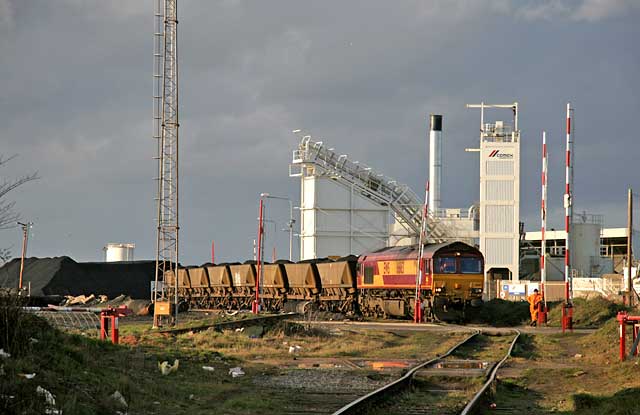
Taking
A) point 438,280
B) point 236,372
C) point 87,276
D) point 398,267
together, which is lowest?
point 236,372

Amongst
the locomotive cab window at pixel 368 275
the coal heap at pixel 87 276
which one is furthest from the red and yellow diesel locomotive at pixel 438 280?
the coal heap at pixel 87 276

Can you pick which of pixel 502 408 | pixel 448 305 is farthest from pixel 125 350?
pixel 448 305

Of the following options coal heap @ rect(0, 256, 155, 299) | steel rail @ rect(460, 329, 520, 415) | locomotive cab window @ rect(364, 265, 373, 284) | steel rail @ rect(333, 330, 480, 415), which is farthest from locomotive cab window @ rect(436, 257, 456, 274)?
coal heap @ rect(0, 256, 155, 299)

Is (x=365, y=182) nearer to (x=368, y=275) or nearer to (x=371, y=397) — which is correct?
(x=368, y=275)

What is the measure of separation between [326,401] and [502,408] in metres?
2.75

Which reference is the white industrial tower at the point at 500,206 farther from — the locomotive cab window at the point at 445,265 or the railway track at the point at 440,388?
the railway track at the point at 440,388

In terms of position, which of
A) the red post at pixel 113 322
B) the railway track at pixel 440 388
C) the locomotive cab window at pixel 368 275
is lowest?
the railway track at pixel 440 388

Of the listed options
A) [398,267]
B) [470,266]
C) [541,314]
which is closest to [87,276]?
[398,267]

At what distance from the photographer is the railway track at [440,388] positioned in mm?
14516

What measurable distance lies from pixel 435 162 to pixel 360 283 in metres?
29.8

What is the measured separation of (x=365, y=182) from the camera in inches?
3007

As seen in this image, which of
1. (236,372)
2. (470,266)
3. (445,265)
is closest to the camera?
(236,372)

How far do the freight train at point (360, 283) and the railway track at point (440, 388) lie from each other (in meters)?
15.6

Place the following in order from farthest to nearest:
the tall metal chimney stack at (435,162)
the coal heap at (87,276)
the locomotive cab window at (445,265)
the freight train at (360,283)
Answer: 1. the coal heap at (87,276)
2. the tall metal chimney stack at (435,162)
3. the freight train at (360,283)
4. the locomotive cab window at (445,265)
